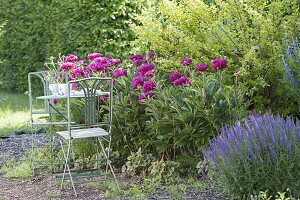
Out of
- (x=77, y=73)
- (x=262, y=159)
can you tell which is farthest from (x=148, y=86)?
(x=262, y=159)

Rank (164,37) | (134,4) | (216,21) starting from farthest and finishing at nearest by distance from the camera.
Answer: (134,4), (164,37), (216,21)

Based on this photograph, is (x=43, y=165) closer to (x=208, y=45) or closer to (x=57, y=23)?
(x=208, y=45)

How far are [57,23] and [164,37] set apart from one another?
16.0 feet

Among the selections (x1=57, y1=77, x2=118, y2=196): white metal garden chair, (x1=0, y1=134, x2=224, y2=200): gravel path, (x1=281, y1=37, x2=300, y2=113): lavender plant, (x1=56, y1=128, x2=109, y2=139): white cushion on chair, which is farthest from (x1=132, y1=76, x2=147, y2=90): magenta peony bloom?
(x1=281, y1=37, x2=300, y2=113): lavender plant

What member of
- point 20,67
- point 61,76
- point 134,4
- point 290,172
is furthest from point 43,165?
point 20,67

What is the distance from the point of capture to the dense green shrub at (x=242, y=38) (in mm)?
5633

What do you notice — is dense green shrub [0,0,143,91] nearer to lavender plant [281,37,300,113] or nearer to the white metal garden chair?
the white metal garden chair

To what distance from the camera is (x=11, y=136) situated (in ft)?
25.7

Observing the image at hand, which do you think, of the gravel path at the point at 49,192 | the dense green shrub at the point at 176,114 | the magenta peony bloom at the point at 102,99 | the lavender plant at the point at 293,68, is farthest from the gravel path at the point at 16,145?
the lavender plant at the point at 293,68

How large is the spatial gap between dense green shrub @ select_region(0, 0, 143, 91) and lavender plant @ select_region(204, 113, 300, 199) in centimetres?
415

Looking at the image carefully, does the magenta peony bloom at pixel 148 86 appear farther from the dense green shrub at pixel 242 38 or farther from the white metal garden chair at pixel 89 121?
the dense green shrub at pixel 242 38

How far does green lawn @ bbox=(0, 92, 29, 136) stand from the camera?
27.8 feet

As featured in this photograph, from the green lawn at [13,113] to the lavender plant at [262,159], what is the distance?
4.62 meters

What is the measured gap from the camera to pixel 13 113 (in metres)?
9.91
